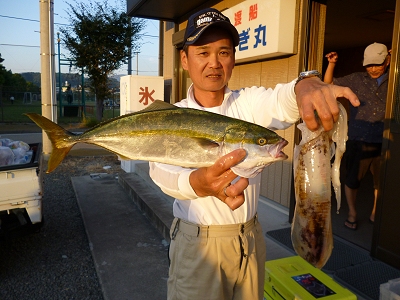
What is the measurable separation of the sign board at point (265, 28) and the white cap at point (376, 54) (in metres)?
1.10

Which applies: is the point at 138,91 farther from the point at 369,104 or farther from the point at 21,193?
the point at 369,104

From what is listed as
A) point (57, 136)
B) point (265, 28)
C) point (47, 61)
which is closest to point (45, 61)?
point (47, 61)

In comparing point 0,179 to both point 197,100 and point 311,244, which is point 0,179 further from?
point 311,244

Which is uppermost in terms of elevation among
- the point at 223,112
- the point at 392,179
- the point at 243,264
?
the point at 223,112

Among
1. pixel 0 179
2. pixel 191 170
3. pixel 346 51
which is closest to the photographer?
pixel 191 170

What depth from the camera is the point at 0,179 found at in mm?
4148

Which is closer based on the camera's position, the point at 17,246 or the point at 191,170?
the point at 191,170

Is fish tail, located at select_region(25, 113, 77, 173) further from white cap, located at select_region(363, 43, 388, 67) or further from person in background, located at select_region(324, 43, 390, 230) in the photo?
white cap, located at select_region(363, 43, 388, 67)

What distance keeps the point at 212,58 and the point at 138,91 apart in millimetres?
6495

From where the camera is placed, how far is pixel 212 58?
Answer: 2133mm

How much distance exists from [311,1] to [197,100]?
11.7ft

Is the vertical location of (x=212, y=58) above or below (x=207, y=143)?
above

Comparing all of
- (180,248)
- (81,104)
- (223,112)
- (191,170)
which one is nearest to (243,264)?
(180,248)

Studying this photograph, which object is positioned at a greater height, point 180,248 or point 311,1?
point 311,1
